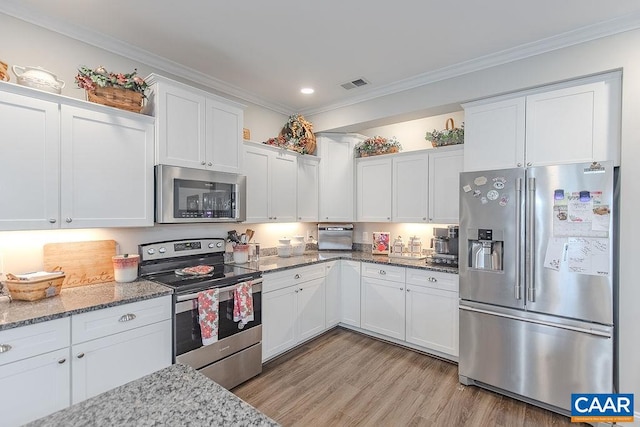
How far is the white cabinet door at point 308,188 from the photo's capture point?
3.94 m

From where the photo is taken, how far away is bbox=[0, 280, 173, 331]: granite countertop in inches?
66.0

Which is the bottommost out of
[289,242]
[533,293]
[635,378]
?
[635,378]

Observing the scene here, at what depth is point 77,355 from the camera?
1812 millimetres

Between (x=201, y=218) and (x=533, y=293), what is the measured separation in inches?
109

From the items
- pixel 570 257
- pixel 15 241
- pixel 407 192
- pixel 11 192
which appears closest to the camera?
pixel 11 192

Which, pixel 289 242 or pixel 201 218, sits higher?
pixel 201 218

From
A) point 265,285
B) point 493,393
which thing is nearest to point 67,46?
point 265,285

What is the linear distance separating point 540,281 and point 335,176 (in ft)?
8.20

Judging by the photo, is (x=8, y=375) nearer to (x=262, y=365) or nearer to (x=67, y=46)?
(x=262, y=365)

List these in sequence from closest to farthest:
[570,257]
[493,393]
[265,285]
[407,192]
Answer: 1. [570,257]
2. [493,393]
3. [265,285]
4. [407,192]

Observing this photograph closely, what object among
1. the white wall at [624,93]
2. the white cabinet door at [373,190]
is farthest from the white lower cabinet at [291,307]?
the white wall at [624,93]

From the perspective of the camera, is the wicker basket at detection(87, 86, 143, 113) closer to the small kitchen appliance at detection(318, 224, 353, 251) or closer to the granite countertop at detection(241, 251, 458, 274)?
the granite countertop at detection(241, 251, 458, 274)

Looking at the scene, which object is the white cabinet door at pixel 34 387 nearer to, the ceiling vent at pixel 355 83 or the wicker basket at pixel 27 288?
the wicker basket at pixel 27 288

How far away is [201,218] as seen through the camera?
109 inches
